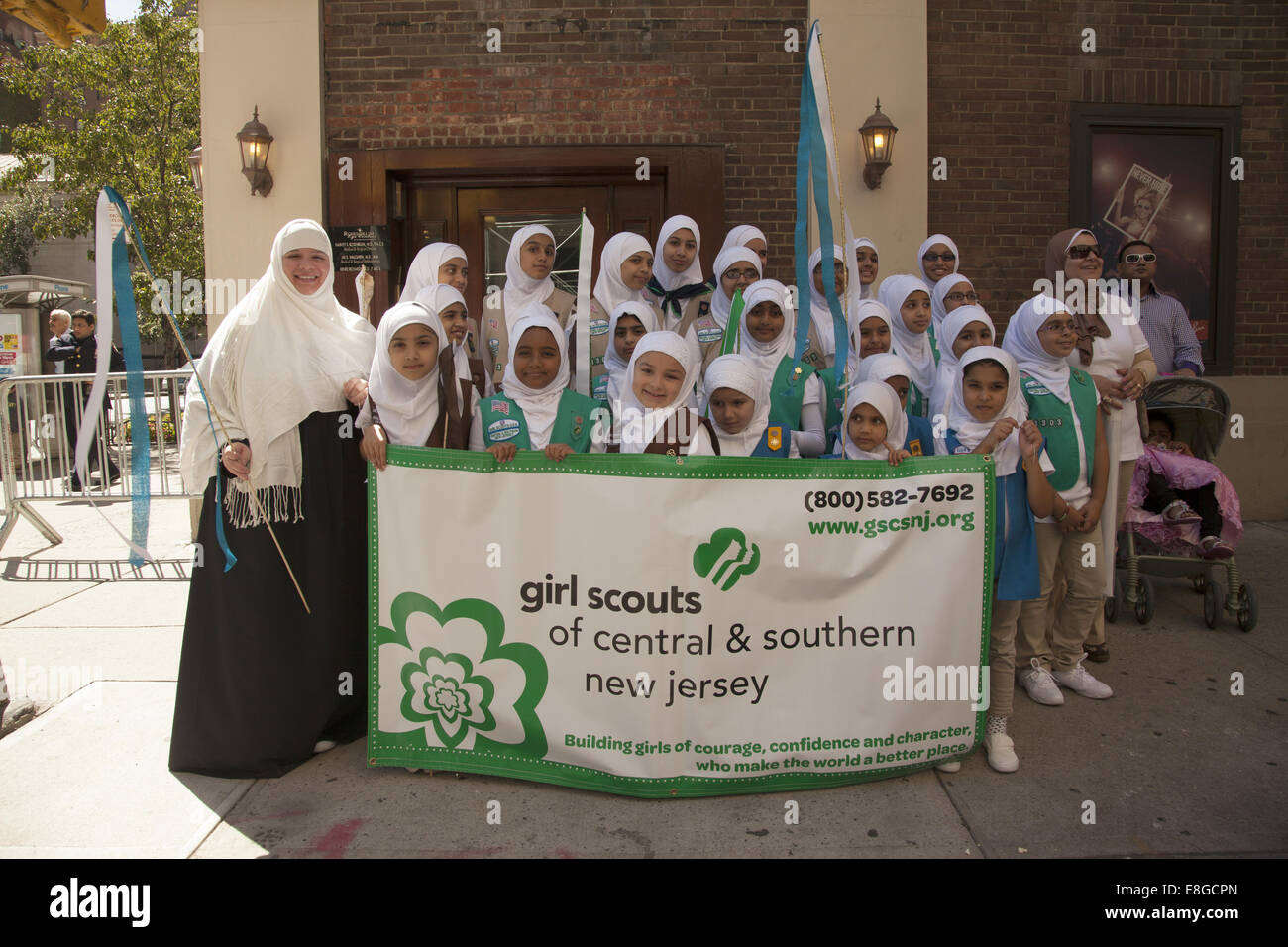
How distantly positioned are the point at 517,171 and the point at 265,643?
478 cm

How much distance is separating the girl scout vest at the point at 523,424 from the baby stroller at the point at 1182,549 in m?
3.32

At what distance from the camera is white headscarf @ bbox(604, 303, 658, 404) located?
13.8ft

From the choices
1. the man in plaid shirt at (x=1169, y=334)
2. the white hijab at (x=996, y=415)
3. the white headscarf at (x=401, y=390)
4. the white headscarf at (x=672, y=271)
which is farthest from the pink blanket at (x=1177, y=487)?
the white headscarf at (x=401, y=390)

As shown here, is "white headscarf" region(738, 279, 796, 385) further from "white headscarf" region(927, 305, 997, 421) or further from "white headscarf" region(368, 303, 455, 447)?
"white headscarf" region(368, 303, 455, 447)

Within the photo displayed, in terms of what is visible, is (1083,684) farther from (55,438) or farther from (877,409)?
(55,438)

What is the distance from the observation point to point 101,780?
3592 mm

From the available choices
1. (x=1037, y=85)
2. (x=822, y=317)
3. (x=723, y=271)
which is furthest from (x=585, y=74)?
(x=822, y=317)

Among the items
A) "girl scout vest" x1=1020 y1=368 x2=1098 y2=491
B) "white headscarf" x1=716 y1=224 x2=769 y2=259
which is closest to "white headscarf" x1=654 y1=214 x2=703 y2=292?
"white headscarf" x1=716 y1=224 x2=769 y2=259

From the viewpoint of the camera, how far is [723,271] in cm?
468

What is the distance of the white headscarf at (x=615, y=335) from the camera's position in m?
4.20

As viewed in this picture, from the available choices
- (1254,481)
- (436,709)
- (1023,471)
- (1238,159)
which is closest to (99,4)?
(436,709)

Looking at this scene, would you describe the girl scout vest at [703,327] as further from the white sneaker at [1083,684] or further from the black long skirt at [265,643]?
the white sneaker at [1083,684]

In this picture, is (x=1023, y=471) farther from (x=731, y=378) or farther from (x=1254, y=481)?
(x=1254, y=481)

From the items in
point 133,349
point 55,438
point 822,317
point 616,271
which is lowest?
point 55,438
